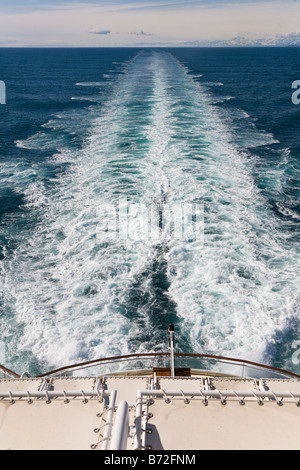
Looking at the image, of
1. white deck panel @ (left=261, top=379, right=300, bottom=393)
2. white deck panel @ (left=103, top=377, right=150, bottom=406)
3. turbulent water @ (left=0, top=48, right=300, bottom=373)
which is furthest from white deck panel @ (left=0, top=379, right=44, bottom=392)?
white deck panel @ (left=261, top=379, right=300, bottom=393)

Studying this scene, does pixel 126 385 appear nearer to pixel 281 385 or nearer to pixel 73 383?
pixel 73 383

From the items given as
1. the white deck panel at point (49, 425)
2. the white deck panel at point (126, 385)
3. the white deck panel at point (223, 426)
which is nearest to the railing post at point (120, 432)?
the white deck panel at point (223, 426)

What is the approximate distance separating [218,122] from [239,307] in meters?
32.6

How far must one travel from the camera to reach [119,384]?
919cm

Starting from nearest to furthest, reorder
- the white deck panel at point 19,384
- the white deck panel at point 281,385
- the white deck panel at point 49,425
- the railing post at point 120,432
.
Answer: the railing post at point 120,432, the white deck panel at point 49,425, the white deck panel at point 19,384, the white deck panel at point 281,385

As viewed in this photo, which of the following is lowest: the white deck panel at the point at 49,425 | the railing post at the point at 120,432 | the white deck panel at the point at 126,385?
the white deck panel at the point at 126,385

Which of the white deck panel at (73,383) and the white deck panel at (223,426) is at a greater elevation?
the white deck panel at (223,426)

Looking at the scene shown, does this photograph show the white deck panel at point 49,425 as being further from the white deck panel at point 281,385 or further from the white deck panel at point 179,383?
the white deck panel at point 281,385

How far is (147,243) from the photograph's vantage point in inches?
795

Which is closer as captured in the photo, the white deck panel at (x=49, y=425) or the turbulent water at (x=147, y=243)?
the white deck panel at (x=49, y=425)

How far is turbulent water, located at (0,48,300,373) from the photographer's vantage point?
14.8 m

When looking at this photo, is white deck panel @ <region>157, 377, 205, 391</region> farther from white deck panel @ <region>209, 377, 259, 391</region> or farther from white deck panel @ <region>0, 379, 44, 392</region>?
white deck panel @ <region>0, 379, 44, 392</region>

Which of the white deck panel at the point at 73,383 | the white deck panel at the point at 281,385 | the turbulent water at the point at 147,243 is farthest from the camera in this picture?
the turbulent water at the point at 147,243

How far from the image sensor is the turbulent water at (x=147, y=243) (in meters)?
14.8
